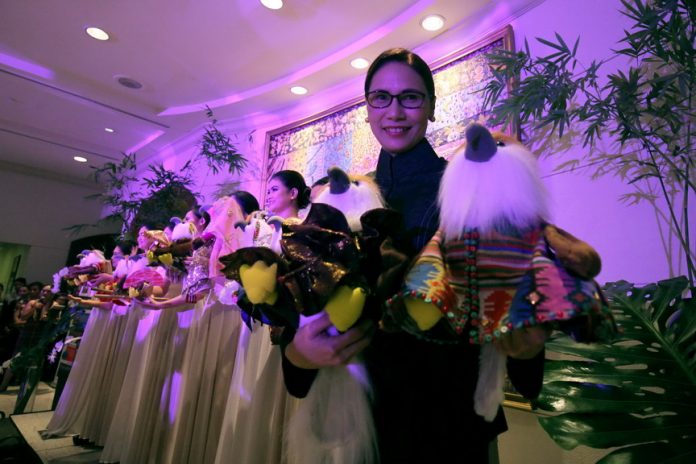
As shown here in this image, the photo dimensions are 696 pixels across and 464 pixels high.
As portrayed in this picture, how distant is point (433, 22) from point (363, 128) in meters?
1.00

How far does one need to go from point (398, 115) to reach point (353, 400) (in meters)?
0.56

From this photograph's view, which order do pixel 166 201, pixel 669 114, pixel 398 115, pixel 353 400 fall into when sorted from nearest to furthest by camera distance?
pixel 353 400 < pixel 398 115 < pixel 669 114 < pixel 166 201

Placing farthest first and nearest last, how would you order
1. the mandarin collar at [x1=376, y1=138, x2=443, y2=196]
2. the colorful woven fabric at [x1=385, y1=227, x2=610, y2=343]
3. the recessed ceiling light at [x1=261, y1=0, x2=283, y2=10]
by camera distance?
the recessed ceiling light at [x1=261, y1=0, x2=283, y2=10] < the mandarin collar at [x1=376, y1=138, x2=443, y2=196] < the colorful woven fabric at [x1=385, y1=227, x2=610, y2=343]

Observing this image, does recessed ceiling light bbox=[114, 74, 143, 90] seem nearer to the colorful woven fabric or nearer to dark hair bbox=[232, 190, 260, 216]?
dark hair bbox=[232, 190, 260, 216]

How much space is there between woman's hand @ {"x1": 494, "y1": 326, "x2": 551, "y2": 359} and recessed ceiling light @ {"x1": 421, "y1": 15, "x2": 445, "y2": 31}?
2950 mm

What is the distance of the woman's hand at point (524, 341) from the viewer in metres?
0.47

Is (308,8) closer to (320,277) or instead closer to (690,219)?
(690,219)

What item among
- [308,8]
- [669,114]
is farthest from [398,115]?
[308,8]

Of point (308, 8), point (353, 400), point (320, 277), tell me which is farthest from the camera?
point (308, 8)

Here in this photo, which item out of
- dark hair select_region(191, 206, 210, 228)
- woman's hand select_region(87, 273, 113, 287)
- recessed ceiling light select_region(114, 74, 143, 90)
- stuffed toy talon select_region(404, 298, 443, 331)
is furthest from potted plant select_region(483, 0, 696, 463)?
recessed ceiling light select_region(114, 74, 143, 90)

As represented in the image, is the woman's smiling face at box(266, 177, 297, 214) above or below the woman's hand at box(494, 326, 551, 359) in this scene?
above

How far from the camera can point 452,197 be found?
1.94 ft

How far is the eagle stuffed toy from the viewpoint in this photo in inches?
18.0

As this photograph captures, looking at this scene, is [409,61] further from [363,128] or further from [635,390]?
[363,128]
